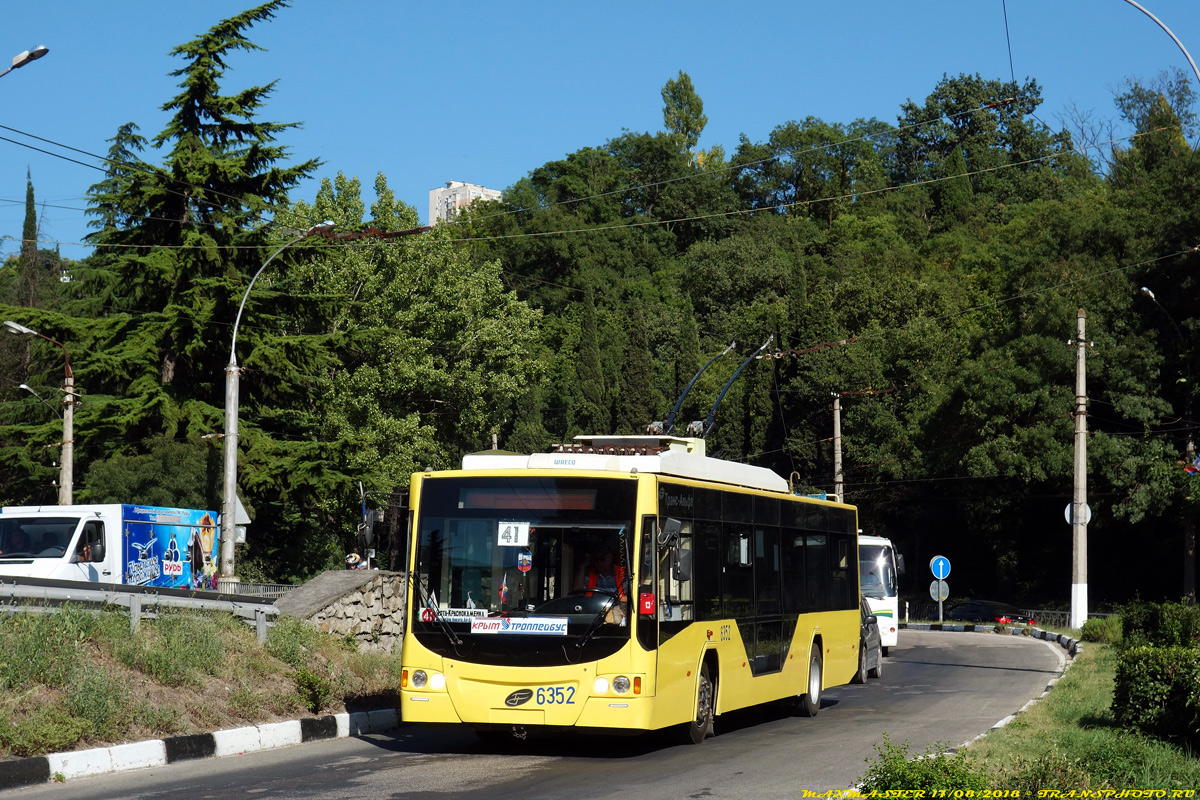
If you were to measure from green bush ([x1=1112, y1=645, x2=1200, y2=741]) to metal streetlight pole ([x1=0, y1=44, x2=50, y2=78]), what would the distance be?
15805mm

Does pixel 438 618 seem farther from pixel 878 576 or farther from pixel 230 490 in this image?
pixel 878 576

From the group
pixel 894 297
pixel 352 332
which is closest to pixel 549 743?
pixel 352 332

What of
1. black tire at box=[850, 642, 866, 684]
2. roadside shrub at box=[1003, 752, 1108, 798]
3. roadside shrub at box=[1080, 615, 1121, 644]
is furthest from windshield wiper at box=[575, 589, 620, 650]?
roadside shrub at box=[1080, 615, 1121, 644]

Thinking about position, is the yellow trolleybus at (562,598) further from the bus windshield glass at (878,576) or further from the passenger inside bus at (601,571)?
the bus windshield glass at (878,576)

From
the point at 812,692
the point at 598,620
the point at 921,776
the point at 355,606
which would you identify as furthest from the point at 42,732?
the point at 812,692

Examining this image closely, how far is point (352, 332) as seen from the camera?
4600 centimetres

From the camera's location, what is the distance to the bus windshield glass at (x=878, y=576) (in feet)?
94.2

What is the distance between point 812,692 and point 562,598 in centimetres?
617

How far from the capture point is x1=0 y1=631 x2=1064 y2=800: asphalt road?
9688 millimetres

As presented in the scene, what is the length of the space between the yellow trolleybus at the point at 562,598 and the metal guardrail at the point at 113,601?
11.0 ft

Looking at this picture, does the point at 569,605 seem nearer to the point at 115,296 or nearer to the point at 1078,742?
the point at 1078,742


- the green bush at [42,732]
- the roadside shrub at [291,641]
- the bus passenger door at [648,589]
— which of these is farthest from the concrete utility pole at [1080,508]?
the green bush at [42,732]

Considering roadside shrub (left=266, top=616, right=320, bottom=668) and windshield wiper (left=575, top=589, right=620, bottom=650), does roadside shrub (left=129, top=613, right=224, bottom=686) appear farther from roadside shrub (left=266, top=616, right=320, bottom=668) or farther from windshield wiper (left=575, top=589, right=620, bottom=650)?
windshield wiper (left=575, top=589, right=620, bottom=650)

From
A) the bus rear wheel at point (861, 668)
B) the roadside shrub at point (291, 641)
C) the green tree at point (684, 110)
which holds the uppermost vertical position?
the green tree at point (684, 110)
